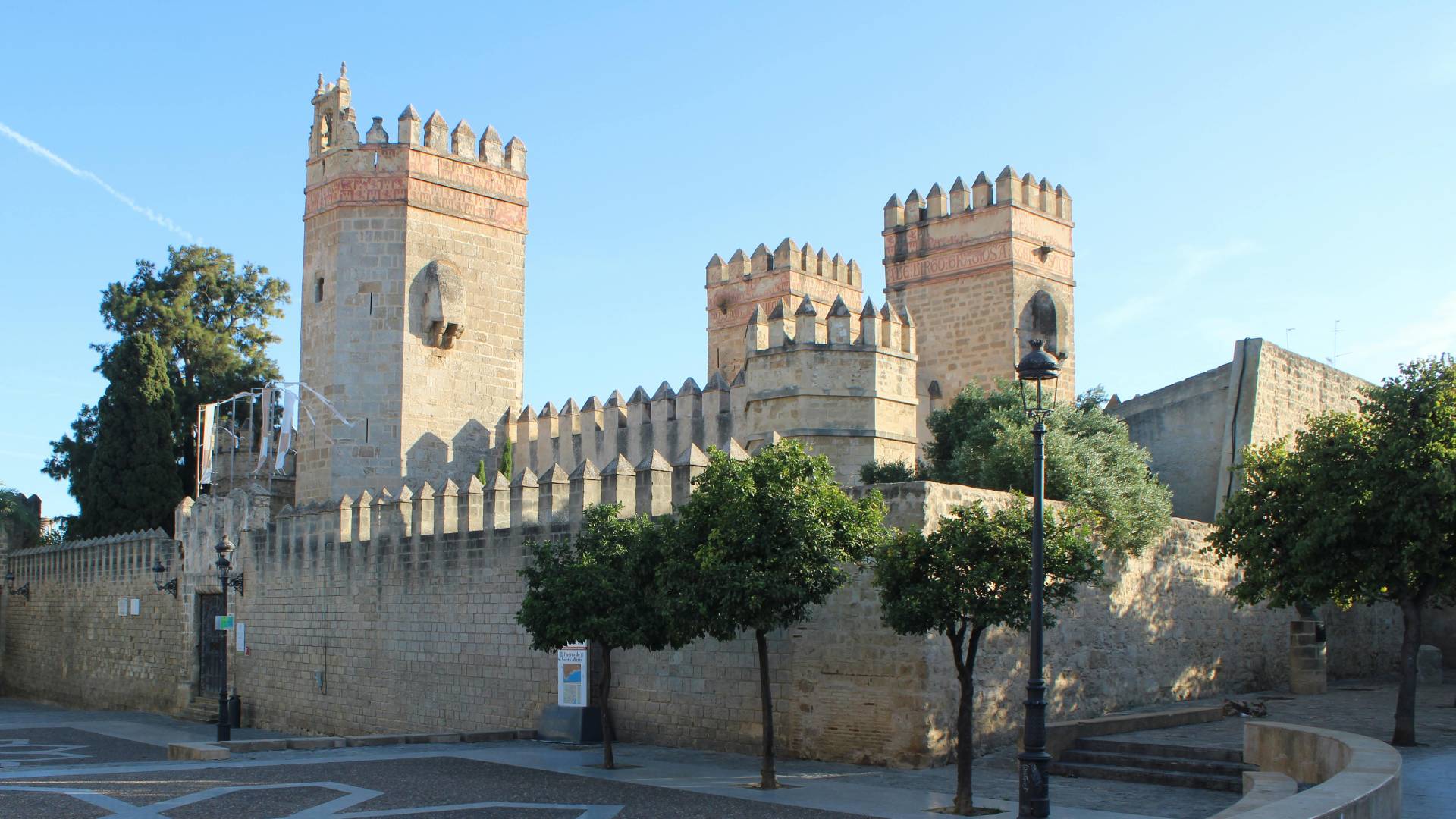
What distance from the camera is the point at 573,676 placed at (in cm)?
1634

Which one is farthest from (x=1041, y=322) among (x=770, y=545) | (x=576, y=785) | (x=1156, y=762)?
(x=576, y=785)

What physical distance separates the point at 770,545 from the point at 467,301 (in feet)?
52.9

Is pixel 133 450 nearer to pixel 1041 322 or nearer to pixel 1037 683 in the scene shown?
pixel 1041 322

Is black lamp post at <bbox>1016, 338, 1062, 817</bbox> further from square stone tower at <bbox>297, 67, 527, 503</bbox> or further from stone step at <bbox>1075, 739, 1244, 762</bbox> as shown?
square stone tower at <bbox>297, 67, 527, 503</bbox>

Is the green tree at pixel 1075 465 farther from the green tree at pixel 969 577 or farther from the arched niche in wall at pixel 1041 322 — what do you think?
the arched niche in wall at pixel 1041 322

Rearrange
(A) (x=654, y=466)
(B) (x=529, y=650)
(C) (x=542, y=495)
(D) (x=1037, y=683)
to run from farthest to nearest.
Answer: (B) (x=529, y=650) → (C) (x=542, y=495) → (A) (x=654, y=466) → (D) (x=1037, y=683)

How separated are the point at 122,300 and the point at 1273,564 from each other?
30572 mm

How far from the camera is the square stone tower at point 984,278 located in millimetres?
26438

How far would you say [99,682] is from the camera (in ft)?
95.2

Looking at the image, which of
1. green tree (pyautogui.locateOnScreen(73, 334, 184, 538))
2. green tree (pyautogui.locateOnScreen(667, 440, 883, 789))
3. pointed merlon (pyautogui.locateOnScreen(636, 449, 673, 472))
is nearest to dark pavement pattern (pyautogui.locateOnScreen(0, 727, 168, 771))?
pointed merlon (pyautogui.locateOnScreen(636, 449, 673, 472))

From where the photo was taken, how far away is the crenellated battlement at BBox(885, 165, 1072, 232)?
26984 mm

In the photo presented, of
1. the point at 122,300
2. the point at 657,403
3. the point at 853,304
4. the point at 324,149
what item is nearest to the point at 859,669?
the point at 657,403

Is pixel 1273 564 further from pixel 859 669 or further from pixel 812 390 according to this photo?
pixel 812 390

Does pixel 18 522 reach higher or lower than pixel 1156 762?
higher
